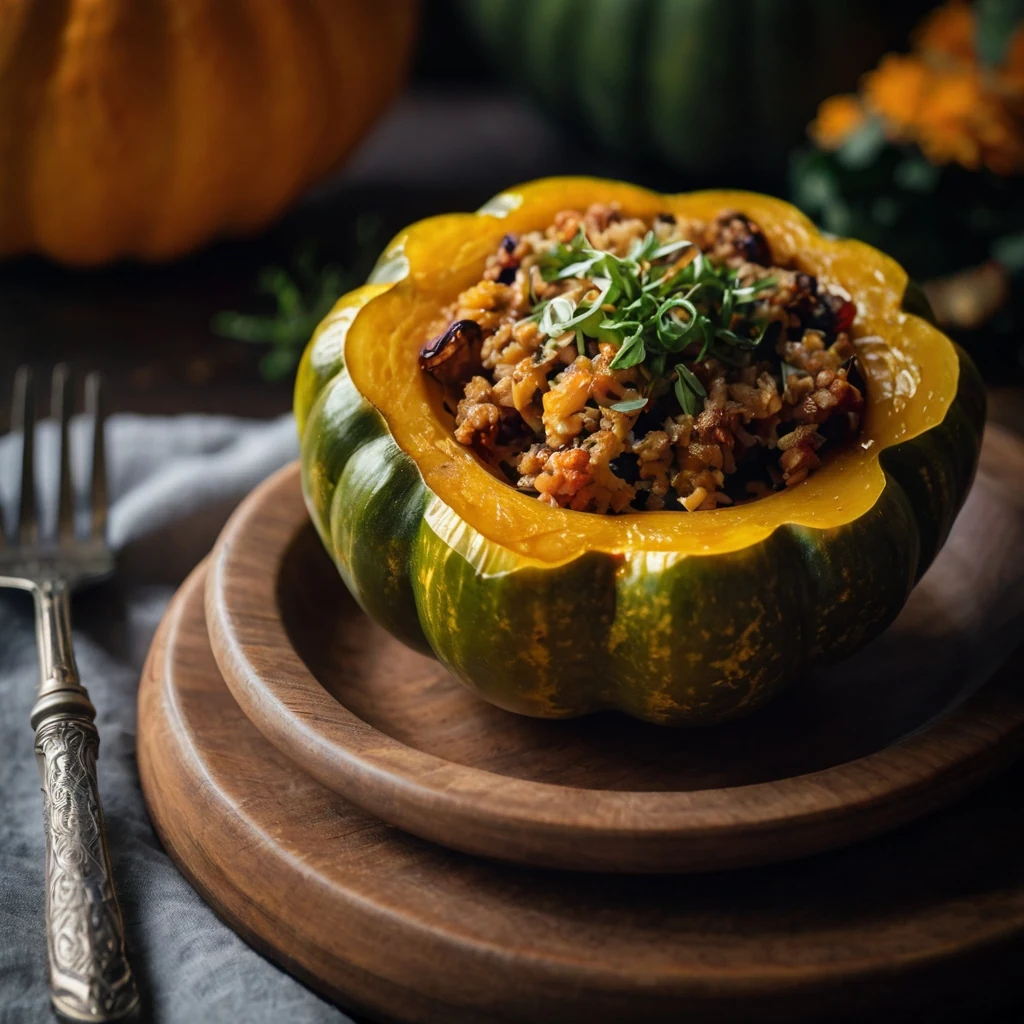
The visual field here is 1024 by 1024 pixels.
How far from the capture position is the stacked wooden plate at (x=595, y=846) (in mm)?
1318

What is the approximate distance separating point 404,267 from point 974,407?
781 mm

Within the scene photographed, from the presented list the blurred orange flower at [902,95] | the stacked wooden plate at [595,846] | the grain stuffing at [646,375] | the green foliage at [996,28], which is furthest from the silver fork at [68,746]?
the green foliage at [996,28]

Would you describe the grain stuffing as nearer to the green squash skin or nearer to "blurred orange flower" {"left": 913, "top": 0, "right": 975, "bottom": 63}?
the green squash skin

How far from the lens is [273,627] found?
171 cm

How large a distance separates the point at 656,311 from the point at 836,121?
183 centimetres

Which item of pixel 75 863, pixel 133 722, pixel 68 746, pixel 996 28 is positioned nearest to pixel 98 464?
pixel 133 722

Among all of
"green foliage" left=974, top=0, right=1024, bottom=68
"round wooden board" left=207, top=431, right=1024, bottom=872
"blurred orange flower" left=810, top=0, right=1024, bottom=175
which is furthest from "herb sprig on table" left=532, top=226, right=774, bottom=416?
"green foliage" left=974, top=0, right=1024, bottom=68

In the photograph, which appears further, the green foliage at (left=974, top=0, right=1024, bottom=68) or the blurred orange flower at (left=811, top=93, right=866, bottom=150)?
the blurred orange flower at (left=811, top=93, right=866, bottom=150)

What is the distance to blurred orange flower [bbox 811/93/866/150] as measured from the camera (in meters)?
3.13

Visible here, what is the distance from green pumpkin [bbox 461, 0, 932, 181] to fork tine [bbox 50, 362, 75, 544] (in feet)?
5.95

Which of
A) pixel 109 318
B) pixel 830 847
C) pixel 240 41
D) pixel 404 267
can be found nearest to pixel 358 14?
pixel 240 41

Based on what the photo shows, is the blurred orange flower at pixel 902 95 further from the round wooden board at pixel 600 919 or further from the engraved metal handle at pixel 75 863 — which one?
the engraved metal handle at pixel 75 863

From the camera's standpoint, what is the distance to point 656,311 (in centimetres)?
162

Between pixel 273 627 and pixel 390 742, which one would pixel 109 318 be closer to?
pixel 273 627
